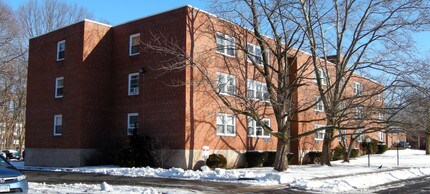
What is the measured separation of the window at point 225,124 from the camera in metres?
28.1

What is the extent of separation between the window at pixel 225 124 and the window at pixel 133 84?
5.51 meters

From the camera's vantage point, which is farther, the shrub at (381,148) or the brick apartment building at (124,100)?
the shrub at (381,148)

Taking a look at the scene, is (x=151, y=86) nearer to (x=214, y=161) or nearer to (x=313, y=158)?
(x=214, y=161)

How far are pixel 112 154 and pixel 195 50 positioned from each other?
9.02m

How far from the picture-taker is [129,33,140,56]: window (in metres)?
29.4

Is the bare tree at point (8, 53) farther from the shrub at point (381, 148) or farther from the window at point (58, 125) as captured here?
the shrub at point (381, 148)

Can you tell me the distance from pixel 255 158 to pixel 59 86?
46.7 ft

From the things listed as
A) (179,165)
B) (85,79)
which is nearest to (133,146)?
(179,165)

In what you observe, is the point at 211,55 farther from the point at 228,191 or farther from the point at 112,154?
the point at 228,191

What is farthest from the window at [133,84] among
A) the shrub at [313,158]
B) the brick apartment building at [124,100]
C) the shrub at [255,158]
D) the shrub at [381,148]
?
the shrub at [381,148]

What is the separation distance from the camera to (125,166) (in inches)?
1049

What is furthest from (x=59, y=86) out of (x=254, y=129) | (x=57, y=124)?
(x=254, y=129)

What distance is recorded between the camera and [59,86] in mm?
31641

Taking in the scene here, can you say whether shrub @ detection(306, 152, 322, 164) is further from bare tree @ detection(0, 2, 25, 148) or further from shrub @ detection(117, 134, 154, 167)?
bare tree @ detection(0, 2, 25, 148)
